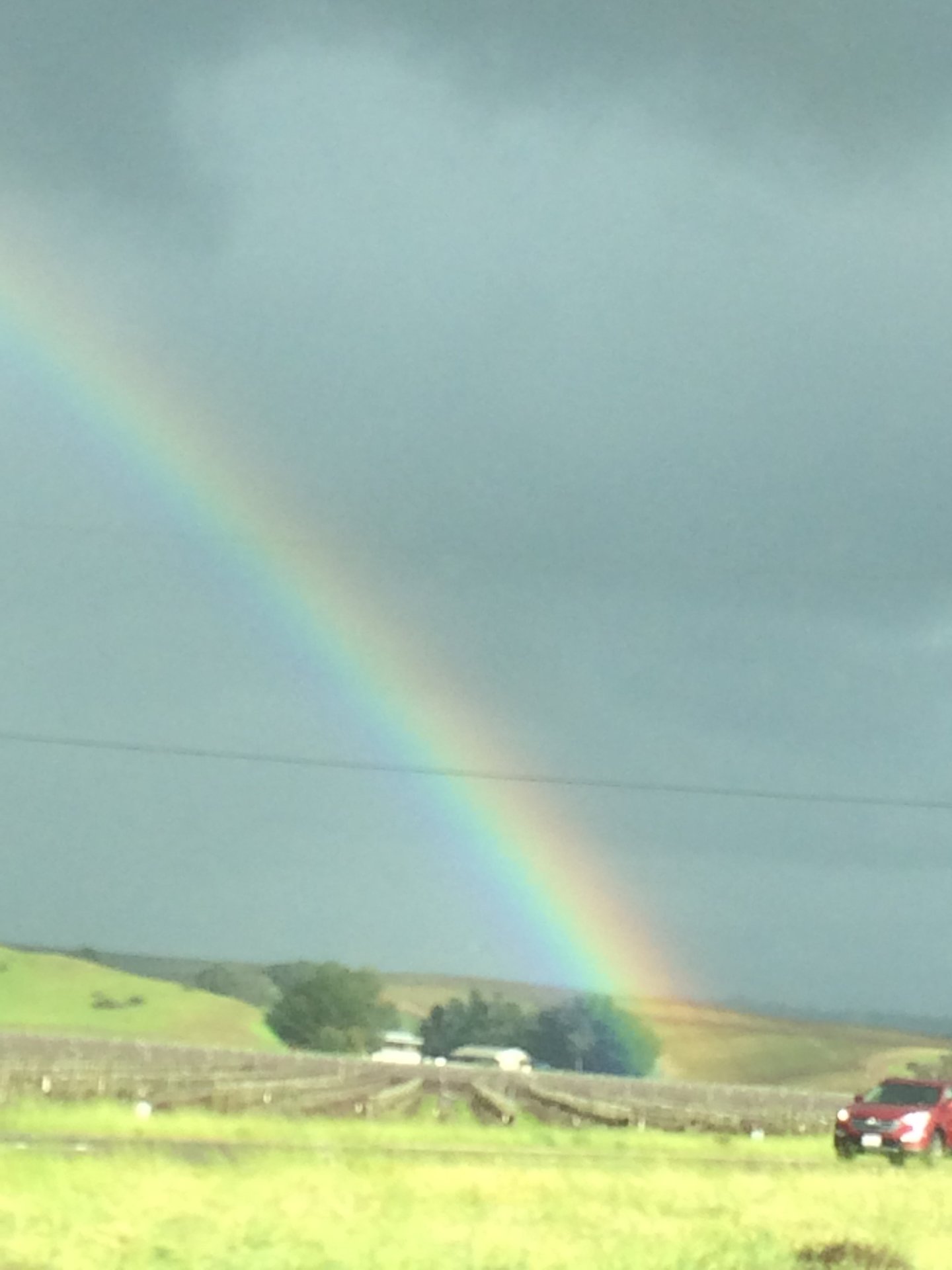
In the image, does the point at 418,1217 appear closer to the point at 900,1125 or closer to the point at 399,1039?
the point at 900,1125

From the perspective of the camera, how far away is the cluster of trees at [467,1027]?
186 m

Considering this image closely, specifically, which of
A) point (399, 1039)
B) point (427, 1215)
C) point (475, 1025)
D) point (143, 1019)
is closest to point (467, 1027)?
point (475, 1025)

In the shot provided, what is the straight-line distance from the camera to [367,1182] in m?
24.5

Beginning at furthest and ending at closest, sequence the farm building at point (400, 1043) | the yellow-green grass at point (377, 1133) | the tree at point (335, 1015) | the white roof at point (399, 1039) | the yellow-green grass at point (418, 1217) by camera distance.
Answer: the tree at point (335, 1015) < the white roof at point (399, 1039) < the farm building at point (400, 1043) < the yellow-green grass at point (377, 1133) < the yellow-green grass at point (418, 1217)

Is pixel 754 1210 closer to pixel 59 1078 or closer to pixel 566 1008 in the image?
pixel 59 1078

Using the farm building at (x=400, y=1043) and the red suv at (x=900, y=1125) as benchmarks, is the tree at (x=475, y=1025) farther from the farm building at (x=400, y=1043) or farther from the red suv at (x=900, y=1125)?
the red suv at (x=900, y=1125)

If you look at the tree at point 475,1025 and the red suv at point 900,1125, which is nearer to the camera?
the red suv at point 900,1125

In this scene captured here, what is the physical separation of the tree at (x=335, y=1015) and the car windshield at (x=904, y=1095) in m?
142

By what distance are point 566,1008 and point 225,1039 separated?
3526 cm

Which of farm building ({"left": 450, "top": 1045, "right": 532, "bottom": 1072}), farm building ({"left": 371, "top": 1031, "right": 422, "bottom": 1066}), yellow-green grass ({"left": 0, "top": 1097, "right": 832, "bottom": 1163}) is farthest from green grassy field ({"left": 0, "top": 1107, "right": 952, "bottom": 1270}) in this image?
farm building ({"left": 371, "top": 1031, "right": 422, "bottom": 1066})

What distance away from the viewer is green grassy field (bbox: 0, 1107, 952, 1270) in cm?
1689

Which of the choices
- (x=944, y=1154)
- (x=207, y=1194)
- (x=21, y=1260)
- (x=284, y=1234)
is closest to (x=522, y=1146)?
(x=944, y=1154)

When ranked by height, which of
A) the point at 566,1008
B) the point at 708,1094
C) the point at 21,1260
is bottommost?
the point at 21,1260

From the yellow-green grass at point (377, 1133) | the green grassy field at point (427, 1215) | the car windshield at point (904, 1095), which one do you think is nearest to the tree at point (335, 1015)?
the yellow-green grass at point (377, 1133)
